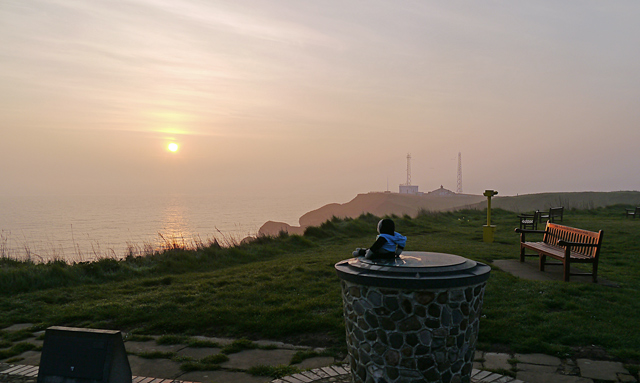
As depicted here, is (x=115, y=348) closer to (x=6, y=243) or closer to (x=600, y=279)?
(x=600, y=279)

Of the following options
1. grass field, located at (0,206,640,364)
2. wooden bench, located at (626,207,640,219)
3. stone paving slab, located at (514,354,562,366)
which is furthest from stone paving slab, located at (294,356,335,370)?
wooden bench, located at (626,207,640,219)

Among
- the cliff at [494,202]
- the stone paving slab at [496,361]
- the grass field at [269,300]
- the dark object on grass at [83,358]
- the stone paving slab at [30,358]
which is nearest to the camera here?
the dark object on grass at [83,358]

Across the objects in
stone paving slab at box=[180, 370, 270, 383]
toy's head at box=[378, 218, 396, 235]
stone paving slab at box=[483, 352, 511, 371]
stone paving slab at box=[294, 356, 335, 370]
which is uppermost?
toy's head at box=[378, 218, 396, 235]

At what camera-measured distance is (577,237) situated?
28.0 feet

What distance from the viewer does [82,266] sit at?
31.6 ft

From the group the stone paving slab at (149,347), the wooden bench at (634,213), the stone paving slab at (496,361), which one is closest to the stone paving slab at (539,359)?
the stone paving slab at (496,361)

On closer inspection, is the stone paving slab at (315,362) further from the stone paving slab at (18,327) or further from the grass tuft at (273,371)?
the stone paving slab at (18,327)

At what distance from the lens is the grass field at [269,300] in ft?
17.3

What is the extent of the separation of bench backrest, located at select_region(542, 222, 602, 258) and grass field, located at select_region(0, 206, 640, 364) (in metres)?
0.68

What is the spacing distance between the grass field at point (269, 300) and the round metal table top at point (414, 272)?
1721mm

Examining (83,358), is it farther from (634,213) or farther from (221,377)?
(634,213)

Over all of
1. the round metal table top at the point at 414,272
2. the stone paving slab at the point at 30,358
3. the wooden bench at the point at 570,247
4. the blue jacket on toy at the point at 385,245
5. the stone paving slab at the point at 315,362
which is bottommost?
the stone paving slab at the point at 30,358

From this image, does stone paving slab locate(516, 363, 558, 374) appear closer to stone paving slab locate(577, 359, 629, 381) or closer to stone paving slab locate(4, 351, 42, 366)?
stone paving slab locate(577, 359, 629, 381)

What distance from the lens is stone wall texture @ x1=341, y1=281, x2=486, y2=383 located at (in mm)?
3307
